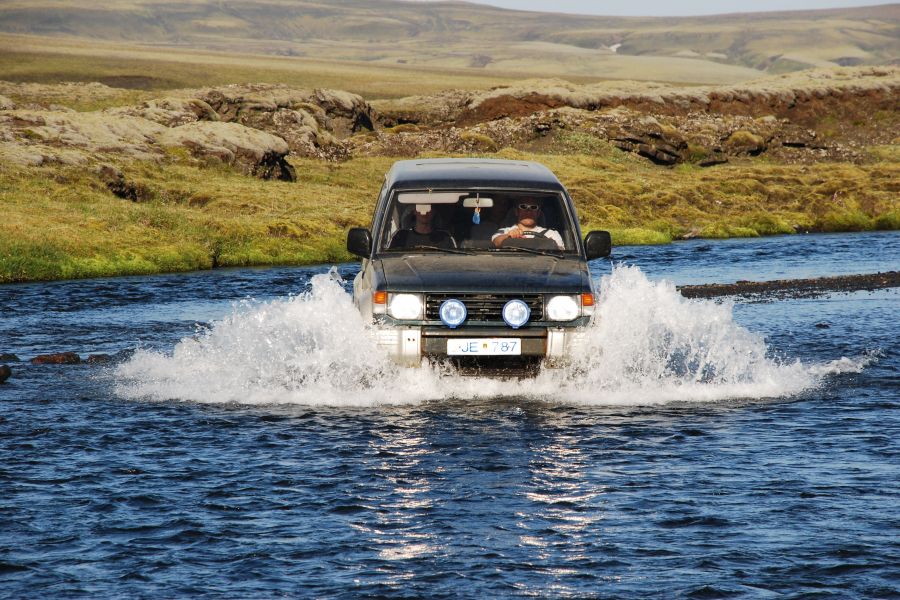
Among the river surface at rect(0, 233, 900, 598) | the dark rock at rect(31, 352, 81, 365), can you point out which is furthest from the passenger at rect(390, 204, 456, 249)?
the dark rock at rect(31, 352, 81, 365)

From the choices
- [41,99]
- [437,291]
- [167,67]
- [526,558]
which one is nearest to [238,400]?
[437,291]

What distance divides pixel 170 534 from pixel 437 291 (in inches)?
174

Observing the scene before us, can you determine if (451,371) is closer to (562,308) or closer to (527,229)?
(562,308)

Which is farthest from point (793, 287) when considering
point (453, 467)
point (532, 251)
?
point (453, 467)

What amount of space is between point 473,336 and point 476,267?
2.68 feet

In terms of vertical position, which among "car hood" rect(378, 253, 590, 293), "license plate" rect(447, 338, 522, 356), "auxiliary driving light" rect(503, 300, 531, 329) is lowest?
"license plate" rect(447, 338, 522, 356)

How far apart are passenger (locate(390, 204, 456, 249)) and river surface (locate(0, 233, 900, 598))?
110cm

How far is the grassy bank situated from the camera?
101ft

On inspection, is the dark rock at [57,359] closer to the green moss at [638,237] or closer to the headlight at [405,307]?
the headlight at [405,307]

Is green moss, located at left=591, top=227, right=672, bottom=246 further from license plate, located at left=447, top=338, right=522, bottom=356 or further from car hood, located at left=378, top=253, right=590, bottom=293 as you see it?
license plate, located at left=447, top=338, right=522, bottom=356

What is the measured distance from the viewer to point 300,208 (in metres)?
40.4

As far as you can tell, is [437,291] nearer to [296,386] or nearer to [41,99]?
[296,386]

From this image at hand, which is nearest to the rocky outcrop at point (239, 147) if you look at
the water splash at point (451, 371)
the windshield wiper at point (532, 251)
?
the water splash at point (451, 371)

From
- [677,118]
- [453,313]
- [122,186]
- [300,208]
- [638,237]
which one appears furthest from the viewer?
[677,118]
